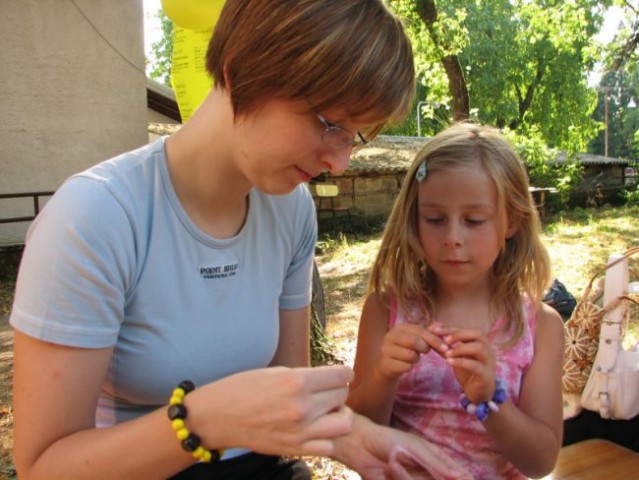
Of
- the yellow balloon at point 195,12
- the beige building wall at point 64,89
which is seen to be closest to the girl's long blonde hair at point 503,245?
the yellow balloon at point 195,12

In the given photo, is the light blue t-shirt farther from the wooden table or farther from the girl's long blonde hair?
the wooden table

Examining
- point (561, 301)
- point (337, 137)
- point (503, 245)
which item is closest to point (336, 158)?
point (337, 137)

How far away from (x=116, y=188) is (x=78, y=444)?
465 millimetres

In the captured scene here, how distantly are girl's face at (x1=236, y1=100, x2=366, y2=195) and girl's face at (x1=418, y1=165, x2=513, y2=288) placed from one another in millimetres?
556

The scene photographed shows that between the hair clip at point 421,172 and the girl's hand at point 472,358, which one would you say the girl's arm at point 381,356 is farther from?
the hair clip at point 421,172

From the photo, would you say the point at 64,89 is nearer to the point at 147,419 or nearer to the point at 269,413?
the point at 147,419

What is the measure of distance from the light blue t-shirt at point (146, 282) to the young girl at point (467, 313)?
39 centimetres

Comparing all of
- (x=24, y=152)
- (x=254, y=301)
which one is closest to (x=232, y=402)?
(x=254, y=301)

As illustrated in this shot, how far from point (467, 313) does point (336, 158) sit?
0.83m

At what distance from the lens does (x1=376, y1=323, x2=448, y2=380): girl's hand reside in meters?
1.43

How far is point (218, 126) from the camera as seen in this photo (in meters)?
1.23

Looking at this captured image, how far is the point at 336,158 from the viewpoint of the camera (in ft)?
3.92

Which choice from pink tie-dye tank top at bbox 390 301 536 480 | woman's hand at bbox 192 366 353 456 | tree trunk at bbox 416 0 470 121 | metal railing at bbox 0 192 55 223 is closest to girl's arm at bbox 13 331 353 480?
woman's hand at bbox 192 366 353 456

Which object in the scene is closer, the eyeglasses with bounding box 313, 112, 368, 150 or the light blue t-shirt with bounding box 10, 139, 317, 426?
the light blue t-shirt with bounding box 10, 139, 317, 426
